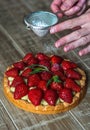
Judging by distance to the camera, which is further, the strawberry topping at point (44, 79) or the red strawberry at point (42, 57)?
the red strawberry at point (42, 57)

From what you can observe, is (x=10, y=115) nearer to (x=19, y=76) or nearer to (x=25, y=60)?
(x=19, y=76)

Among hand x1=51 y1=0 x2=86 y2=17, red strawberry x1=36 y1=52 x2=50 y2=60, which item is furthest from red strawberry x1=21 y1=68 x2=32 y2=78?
hand x1=51 y1=0 x2=86 y2=17

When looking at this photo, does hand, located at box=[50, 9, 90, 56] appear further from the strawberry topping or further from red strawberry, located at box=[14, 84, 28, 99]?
red strawberry, located at box=[14, 84, 28, 99]

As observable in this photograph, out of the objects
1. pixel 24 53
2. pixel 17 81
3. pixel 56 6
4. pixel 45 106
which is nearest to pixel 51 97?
pixel 45 106

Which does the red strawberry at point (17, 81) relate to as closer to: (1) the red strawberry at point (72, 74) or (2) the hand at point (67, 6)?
(1) the red strawberry at point (72, 74)

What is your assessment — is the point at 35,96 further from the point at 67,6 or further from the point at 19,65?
the point at 67,6

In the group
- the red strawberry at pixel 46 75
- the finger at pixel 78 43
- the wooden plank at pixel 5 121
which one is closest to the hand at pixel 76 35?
the finger at pixel 78 43

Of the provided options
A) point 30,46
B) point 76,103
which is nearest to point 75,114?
point 76,103
